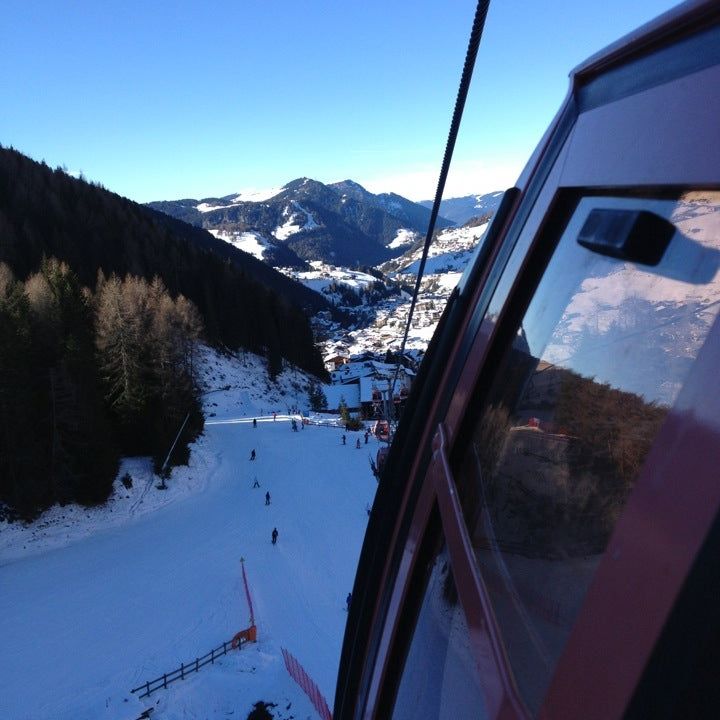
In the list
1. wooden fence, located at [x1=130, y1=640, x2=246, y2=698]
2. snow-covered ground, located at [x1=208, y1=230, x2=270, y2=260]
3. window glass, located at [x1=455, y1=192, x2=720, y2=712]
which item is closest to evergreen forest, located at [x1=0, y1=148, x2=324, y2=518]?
wooden fence, located at [x1=130, y1=640, x2=246, y2=698]

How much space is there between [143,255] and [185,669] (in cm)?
5592

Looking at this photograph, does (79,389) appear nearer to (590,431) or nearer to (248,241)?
(590,431)

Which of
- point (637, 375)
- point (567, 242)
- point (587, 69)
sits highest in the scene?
point (587, 69)

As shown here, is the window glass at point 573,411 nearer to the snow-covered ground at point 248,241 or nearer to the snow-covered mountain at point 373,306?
the snow-covered mountain at point 373,306

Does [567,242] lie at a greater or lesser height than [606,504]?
greater

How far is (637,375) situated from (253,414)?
3546 centimetres

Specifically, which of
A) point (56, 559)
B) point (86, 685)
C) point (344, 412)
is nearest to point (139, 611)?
point (86, 685)

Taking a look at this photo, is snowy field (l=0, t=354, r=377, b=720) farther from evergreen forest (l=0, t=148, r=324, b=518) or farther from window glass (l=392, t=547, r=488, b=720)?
window glass (l=392, t=547, r=488, b=720)

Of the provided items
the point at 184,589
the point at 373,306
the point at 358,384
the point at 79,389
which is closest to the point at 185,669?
the point at 184,589

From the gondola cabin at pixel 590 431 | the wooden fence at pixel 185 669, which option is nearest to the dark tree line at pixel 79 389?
the wooden fence at pixel 185 669

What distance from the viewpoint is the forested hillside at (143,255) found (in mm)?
52250

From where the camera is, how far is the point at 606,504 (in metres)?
0.73

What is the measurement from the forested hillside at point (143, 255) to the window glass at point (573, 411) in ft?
166

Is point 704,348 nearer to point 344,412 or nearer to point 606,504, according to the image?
point 606,504
